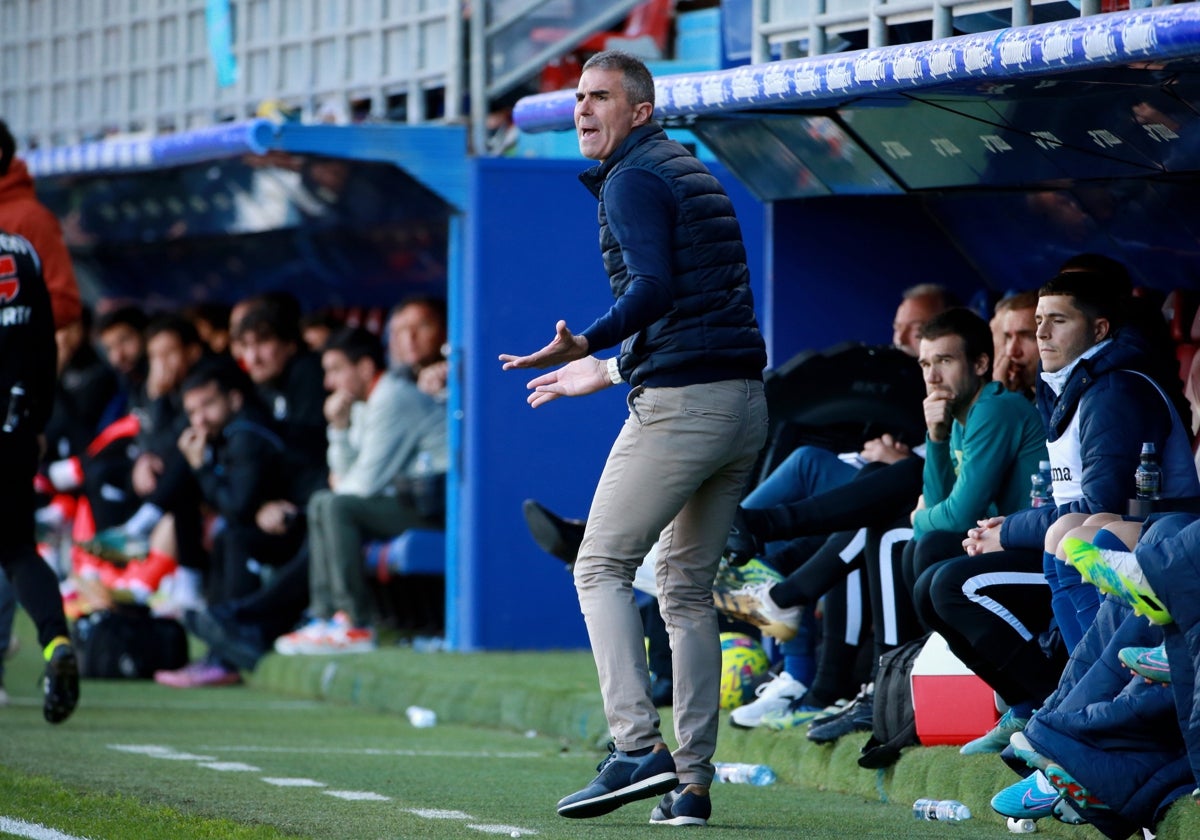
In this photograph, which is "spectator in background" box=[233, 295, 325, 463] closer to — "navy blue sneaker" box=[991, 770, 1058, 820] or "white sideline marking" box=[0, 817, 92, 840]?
"white sideline marking" box=[0, 817, 92, 840]

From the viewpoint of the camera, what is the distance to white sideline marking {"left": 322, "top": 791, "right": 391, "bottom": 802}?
6.47 meters

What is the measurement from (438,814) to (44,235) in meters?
3.82

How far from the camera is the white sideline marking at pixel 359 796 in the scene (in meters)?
6.47

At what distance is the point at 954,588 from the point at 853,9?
2.53m

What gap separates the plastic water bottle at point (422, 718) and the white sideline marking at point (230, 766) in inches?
70.5

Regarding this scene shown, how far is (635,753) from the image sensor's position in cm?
580

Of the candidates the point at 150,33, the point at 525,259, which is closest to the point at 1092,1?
the point at 525,259

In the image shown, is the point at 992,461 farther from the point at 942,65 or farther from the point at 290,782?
the point at 290,782

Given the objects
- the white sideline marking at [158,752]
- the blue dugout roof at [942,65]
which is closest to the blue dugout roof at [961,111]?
the blue dugout roof at [942,65]

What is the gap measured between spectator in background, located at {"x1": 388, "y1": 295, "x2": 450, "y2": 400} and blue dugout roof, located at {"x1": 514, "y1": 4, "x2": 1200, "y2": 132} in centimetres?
333

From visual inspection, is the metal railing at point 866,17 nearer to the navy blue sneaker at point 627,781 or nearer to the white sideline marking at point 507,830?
the navy blue sneaker at point 627,781

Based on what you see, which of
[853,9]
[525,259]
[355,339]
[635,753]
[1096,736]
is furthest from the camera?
[355,339]

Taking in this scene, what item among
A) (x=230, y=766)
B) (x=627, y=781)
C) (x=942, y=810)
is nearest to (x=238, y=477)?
(x=230, y=766)

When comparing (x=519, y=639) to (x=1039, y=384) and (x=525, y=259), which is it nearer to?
(x=525, y=259)
